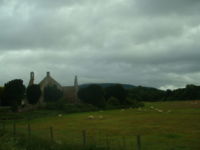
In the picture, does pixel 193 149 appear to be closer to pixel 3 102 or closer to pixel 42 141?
pixel 42 141

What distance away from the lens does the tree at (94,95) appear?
8150 centimetres

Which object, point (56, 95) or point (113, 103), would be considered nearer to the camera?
point (56, 95)

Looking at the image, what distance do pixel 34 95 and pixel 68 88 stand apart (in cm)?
2243

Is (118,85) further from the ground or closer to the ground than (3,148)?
further from the ground

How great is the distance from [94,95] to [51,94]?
373 inches

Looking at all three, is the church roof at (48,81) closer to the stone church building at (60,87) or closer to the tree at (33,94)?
the stone church building at (60,87)

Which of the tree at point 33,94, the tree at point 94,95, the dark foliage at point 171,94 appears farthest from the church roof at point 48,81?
the dark foliage at point 171,94

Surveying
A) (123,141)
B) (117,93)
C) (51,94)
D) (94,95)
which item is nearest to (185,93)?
(117,93)

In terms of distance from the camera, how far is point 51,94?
80.5 meters

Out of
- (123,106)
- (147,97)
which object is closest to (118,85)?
(123,106)

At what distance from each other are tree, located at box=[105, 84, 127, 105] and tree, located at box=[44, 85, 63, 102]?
16.8 meters

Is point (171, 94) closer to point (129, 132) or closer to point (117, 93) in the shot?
point (117, 93)

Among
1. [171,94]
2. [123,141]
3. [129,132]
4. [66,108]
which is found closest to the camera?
[123,141]

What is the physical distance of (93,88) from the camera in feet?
268
